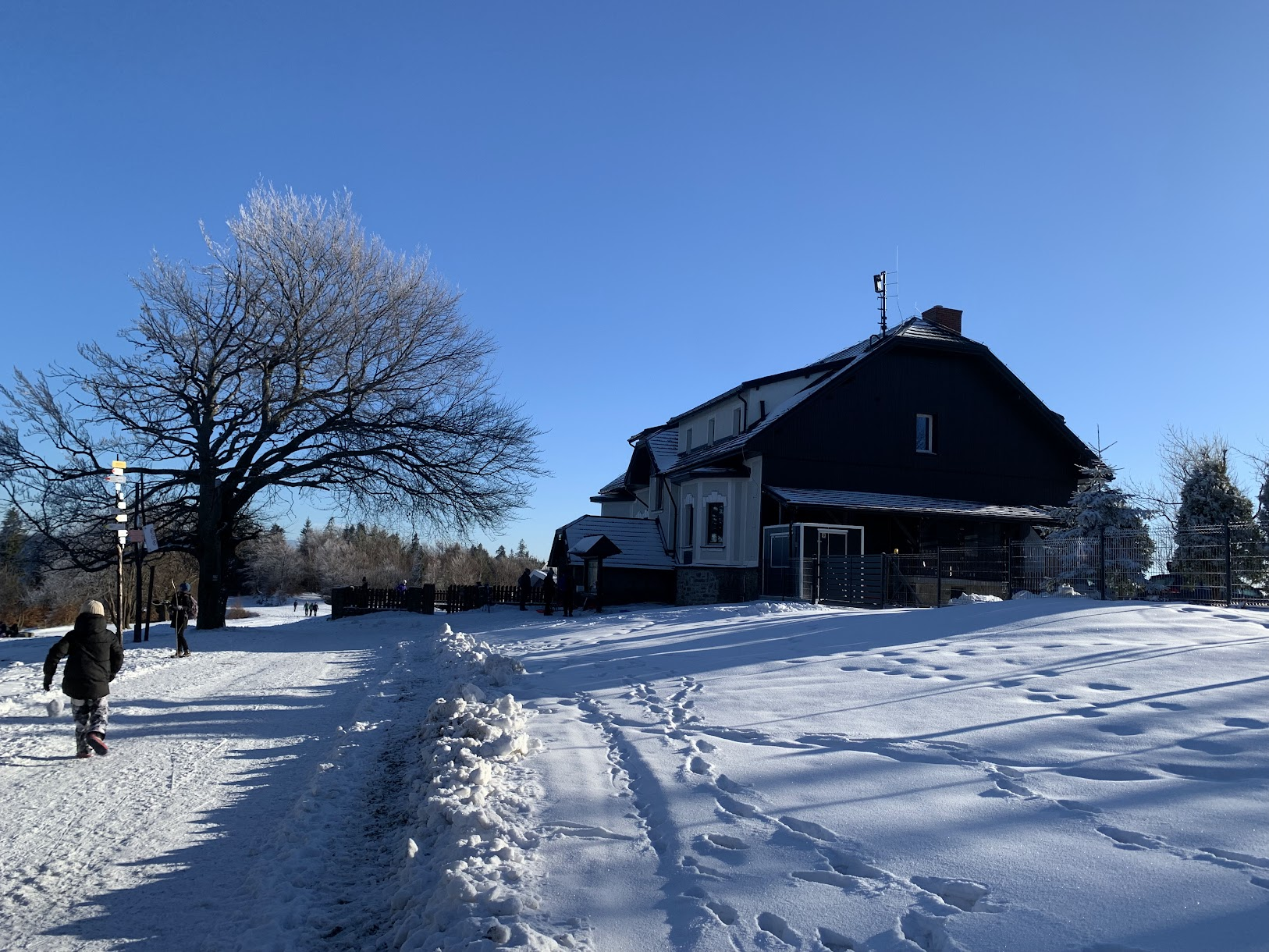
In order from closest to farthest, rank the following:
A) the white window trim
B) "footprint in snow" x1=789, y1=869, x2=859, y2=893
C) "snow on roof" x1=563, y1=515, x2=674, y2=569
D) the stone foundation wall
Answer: "footprint in snow" x1=789, y1=869, x2=859, y2=893 → the stone foundation wall → the white window trim → "snow on roof" x1=563, y1=515, x2=674, y2=569

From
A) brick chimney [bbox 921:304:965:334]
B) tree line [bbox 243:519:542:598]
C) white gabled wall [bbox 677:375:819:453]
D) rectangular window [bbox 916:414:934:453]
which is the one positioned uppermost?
brick chimney [bbox 921:304:965:334]

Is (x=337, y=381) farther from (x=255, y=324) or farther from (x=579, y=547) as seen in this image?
(x=579, y=547)

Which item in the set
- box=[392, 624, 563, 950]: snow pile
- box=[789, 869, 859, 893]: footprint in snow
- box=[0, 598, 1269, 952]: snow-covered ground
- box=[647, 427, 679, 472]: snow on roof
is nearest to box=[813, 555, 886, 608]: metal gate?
box=[0, 598, 1269, 952]: snow-covered ground

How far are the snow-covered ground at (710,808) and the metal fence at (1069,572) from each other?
287 centimetres

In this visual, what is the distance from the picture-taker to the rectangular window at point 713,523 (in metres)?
31.3

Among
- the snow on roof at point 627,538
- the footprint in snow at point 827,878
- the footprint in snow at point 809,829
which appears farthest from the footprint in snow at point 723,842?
the snow on roof at point 627,538

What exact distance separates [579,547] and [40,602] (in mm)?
49690

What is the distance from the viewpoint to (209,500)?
28812 millimetres

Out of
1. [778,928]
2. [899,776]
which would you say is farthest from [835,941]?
[899,776]

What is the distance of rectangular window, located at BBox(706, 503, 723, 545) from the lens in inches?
1233

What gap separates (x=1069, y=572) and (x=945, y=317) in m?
17.9

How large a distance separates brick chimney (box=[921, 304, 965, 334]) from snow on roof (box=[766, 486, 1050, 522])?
7859mm

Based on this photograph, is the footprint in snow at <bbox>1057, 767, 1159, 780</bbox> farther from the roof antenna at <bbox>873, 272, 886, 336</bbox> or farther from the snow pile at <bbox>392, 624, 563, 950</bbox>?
the roof antenna at <bbox>873, 272, 886, 336</bbox>

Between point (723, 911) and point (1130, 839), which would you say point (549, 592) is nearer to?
point (1130, 839)
